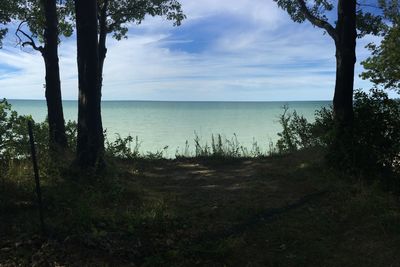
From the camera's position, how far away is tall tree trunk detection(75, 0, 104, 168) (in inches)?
305

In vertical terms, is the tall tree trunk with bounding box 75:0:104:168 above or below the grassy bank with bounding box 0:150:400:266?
above

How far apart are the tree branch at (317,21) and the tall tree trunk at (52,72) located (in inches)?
241

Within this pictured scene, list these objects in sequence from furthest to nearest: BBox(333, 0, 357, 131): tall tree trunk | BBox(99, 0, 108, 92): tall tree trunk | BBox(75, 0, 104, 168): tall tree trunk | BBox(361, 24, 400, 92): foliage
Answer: BBox(361, 24, 400, 92): foliage < BBox(99, 0, 108, 92): tall tree trunk < BBox(333, 0, 357, 131): tall tree trunk < BBox(75, 0, 104, 168): tall tree trunk

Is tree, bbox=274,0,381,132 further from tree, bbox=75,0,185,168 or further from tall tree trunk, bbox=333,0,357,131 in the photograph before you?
tree, bbox=75,0,185,168

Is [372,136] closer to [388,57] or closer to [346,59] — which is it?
[346,59]

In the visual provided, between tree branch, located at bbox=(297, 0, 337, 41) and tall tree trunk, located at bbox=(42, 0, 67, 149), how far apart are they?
20.1 ft

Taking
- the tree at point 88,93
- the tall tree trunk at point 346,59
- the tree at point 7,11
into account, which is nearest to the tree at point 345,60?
the tall tree trunk at point 346,59

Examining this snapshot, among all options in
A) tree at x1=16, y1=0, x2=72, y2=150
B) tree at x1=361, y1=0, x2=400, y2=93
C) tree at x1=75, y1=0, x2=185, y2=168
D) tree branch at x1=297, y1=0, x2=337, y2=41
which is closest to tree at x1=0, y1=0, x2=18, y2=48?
tree at x1=16, y1=0, x2=72, y2=150

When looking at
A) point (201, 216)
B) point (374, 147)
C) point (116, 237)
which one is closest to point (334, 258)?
point (201, 216)

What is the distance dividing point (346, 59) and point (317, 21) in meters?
2.09

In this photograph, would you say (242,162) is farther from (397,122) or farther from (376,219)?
(376,219)

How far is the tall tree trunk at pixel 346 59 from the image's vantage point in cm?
852

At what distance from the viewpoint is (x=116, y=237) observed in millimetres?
5090

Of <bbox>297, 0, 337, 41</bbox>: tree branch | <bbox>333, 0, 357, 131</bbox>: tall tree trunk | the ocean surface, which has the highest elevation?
<bbox>297, 0, 337, 41</bbox>: tree branch
